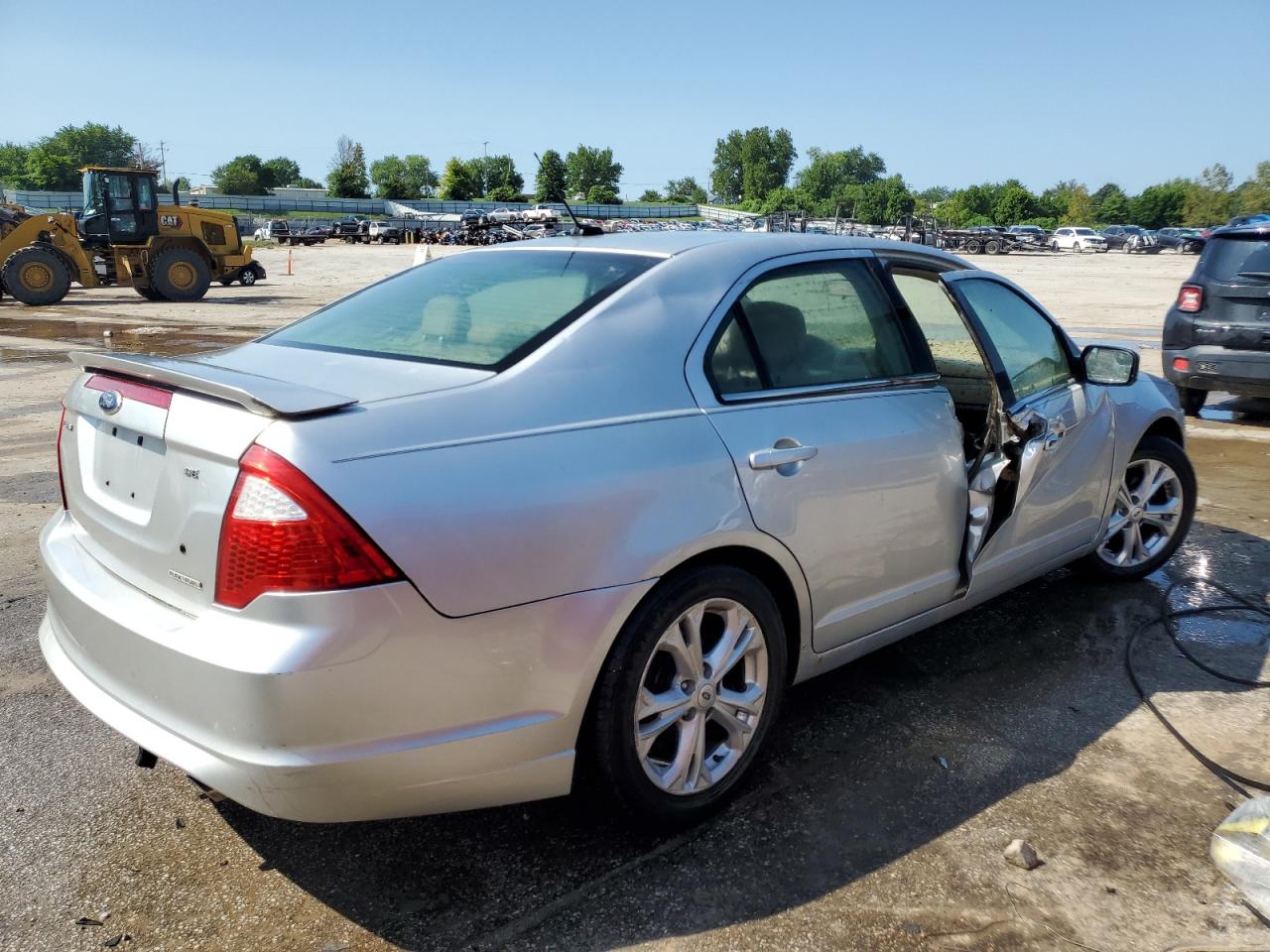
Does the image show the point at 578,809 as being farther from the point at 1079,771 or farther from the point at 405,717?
the point at 1079,771

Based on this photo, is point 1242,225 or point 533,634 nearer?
point 533,634

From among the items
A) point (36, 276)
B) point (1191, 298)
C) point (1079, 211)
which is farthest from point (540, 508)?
point (1079, 211)

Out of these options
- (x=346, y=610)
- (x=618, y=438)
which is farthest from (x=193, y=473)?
(x=618, y=438)

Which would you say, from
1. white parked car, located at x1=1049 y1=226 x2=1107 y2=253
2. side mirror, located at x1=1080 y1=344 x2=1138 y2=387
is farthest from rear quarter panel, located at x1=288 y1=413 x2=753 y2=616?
white parked car, located at x1=1049 y1=226 x2=1107 y2=253

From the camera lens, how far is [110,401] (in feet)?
8.33

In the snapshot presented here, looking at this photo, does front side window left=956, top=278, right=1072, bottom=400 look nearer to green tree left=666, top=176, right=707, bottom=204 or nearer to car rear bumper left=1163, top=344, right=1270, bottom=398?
car rear bumper left=1163, top=344, right=1270, bottom=398

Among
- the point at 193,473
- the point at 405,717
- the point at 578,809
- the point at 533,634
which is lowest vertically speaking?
the point at 578,809

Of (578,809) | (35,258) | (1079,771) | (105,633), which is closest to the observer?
(105,633)

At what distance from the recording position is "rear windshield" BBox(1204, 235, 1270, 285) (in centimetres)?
823

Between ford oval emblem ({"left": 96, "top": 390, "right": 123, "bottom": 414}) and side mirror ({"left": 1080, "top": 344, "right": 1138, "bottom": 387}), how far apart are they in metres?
3.62

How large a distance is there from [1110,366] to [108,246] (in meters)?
23.0

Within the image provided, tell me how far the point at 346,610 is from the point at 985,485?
2426 mm

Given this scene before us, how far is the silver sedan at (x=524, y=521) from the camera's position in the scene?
6.88ft

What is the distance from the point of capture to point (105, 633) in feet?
7.97
